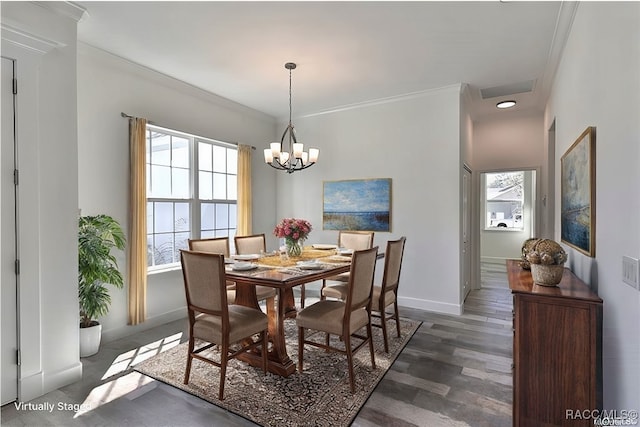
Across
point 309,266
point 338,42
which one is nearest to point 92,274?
point 309,266

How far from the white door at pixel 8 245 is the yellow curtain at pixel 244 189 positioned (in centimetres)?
271

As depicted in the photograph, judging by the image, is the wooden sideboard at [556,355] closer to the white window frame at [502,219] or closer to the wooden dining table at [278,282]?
the wooden dining table at [278,282]

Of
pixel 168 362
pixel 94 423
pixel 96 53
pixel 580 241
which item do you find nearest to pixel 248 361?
pixel 168 362

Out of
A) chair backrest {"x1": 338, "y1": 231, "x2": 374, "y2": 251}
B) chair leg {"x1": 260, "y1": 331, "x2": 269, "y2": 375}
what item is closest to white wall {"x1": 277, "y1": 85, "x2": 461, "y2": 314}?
chair backrest {"x1": 338, "y1": 231, "x2": 374, "y2": 251}

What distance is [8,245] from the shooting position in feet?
7.02

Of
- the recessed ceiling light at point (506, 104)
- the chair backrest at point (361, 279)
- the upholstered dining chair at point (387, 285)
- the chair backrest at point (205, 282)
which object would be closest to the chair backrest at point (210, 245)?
the chair backrest at point (205, 282)

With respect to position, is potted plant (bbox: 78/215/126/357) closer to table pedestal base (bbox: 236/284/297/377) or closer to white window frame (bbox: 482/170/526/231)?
table pedestal base (bbox: 236/284/297/377)

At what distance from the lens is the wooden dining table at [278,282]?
2316 millimetres

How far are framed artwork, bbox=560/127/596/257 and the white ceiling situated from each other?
113 cm

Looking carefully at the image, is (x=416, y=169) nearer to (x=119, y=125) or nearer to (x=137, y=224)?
(x=137, y=224)

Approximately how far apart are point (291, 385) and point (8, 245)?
2.18m

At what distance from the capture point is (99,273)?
2.75 meters

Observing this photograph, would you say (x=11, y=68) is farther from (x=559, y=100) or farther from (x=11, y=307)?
(x=559, y=100)

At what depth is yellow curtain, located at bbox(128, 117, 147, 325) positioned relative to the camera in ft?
11.0
